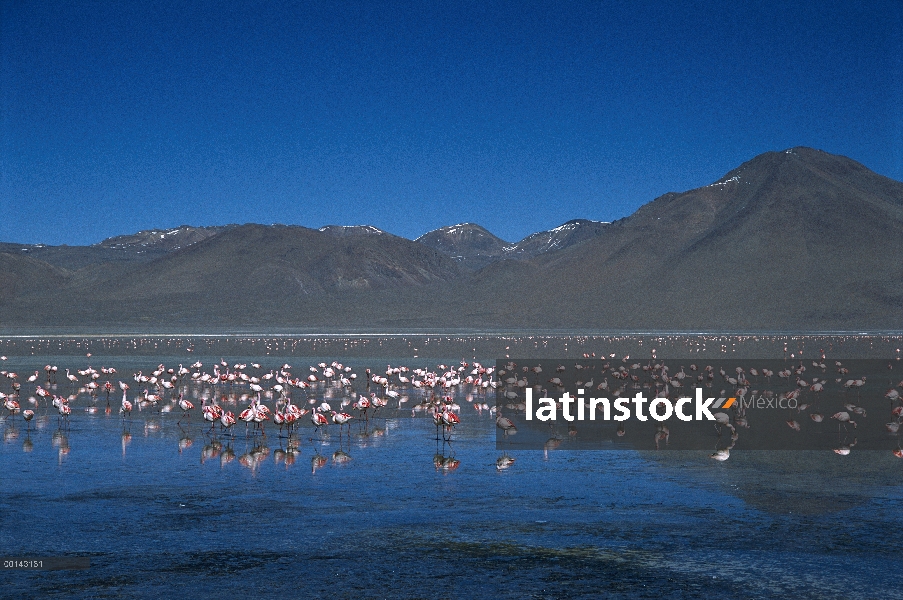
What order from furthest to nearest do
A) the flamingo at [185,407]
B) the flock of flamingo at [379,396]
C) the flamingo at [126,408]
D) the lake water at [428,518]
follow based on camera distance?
1. the flamingo at [126,408]
2. the flamingo at [185,407]
3. the flock of flamingo at [379,396]
4. the lake water at [428,518]

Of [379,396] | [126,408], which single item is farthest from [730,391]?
[126,408]

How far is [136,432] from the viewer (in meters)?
19.8

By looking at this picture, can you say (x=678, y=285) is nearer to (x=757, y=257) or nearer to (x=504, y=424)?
(x=757, y=257)

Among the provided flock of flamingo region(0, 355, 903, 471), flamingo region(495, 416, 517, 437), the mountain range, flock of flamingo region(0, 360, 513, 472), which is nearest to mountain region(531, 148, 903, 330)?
the mountain range

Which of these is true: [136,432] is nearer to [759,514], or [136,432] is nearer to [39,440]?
[39,440]

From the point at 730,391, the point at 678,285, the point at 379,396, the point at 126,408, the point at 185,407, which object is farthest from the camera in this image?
the point at 678,285

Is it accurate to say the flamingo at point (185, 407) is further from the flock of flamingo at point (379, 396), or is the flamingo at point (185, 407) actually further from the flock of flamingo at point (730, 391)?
the flock of flamingo at point (730, 391)

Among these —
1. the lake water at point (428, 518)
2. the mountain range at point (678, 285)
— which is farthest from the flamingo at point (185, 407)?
the mountain range at point (678, 285)

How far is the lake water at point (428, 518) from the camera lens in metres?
9.32

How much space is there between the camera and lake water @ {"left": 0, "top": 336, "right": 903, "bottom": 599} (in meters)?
9.32

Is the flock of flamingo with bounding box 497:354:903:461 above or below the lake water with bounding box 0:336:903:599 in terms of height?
above

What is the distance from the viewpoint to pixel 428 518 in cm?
1185

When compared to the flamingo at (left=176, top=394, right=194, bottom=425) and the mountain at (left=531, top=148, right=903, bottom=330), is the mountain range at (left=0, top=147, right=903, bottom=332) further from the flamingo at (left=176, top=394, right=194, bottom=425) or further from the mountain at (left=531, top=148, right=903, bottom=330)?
the flamingo at (left=176, top=394, right=194, bottom=425)

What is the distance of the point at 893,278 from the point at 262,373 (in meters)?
105
